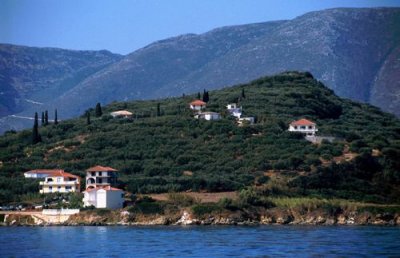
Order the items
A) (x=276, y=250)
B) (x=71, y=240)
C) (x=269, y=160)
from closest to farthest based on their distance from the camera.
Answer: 1. (x=276, y=250)
2. (x=71, y=240)
3. (x=269, y=160)

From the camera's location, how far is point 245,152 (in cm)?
10338

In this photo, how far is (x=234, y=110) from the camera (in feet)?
406

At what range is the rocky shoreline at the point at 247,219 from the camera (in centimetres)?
8112

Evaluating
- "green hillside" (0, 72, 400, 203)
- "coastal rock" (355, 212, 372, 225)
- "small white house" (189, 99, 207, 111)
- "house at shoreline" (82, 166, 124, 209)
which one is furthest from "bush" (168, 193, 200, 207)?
"small white house" (189, 99, 207, 111)

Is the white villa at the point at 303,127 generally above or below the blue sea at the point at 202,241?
above

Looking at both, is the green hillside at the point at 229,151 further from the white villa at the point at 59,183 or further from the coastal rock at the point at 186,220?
the coastal rock at the point at 186,220

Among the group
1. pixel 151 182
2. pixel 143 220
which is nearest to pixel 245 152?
pixel 151 182

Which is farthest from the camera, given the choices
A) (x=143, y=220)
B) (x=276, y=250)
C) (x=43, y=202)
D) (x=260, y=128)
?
(x=260, y=128)

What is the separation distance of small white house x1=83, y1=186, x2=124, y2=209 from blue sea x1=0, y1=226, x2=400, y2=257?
672 cm

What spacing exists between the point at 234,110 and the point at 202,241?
62.4m

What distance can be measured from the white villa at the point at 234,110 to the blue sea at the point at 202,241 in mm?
46078

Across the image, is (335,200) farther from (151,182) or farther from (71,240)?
(71,240)

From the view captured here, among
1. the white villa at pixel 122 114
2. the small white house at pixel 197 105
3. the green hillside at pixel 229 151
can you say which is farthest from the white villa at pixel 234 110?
the white villa at pixel 122 114

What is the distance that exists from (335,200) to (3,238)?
31.6 m
